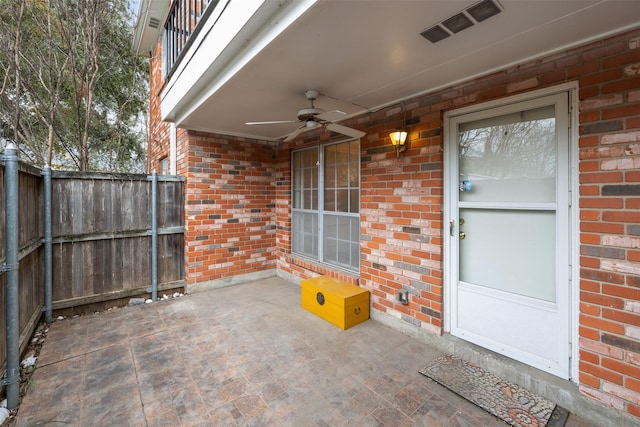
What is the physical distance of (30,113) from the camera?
518 cm

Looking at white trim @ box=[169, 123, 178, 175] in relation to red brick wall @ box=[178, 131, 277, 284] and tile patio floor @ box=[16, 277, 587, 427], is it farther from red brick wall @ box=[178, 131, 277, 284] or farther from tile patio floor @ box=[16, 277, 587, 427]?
tile patio floor @ box=[16, 277, 587, 427]

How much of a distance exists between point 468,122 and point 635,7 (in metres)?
1.17

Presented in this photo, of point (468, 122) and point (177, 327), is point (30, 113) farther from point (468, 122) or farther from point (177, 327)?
point (468, 122)

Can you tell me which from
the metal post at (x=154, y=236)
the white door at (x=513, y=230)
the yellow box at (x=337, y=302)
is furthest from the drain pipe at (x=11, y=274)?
the white door at (x=513, y=230)

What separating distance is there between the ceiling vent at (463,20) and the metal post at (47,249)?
4.22 metres

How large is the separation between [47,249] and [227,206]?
2.22 m

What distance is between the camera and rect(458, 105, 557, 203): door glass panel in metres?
2.15

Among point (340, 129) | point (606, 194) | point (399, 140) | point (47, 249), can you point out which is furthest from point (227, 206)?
point (606, 194)

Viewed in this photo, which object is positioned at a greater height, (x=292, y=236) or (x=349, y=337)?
(x=292, y=236)

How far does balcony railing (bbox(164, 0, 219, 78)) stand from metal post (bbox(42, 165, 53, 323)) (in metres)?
2.14

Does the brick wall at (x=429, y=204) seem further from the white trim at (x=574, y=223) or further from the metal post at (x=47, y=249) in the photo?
the metal post at (x=47, y=249)

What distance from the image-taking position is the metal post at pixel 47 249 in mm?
3205

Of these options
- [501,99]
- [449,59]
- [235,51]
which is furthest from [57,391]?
[501,99]

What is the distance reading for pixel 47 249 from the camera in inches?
127
